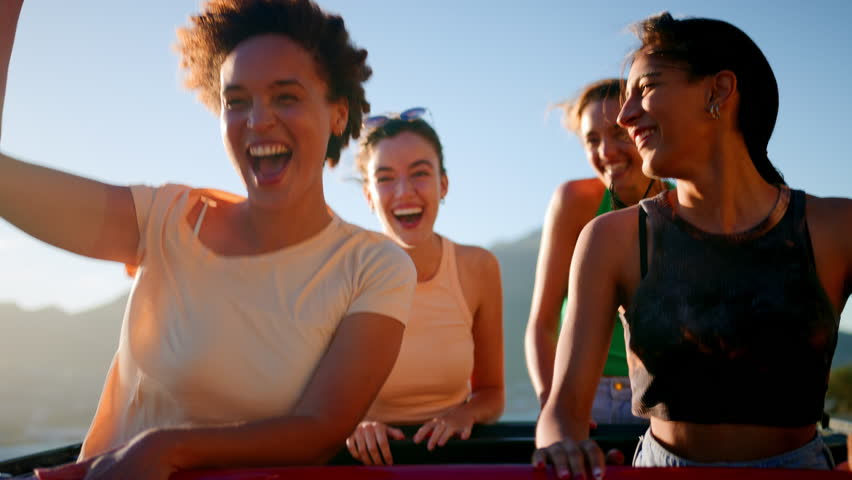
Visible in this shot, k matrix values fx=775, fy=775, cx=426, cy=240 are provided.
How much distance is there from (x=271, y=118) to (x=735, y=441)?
1212 mm

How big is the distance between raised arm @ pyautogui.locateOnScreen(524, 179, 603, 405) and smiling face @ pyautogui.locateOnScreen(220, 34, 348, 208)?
1134 millimetres

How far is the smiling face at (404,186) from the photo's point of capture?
3006mm

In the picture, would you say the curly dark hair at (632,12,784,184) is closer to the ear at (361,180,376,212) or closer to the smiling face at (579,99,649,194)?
the smiling face at (579,99,649,194)

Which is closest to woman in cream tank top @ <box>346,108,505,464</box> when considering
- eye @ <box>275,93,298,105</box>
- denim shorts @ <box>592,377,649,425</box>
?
denim shorts @ <box>592,377,649,425</box>

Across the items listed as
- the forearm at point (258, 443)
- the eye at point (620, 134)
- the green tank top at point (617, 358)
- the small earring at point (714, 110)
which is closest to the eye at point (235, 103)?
the forearm at point (258, 443)

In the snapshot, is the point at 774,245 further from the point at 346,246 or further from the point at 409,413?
the point at 409,413

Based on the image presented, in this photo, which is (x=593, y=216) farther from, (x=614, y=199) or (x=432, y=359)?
(x=432, y=359)

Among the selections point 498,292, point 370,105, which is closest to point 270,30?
point 370,105

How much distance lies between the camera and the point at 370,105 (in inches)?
85.4

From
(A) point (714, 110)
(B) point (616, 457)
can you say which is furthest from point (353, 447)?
(A) point (714, 110)

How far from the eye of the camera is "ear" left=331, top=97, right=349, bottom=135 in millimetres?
1969

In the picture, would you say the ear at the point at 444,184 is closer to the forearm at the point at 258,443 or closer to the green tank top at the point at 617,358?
the green tank top at the point at 617,358

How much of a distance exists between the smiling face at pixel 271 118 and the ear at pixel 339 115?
0.11 metres

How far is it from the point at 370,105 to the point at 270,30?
40 cm
